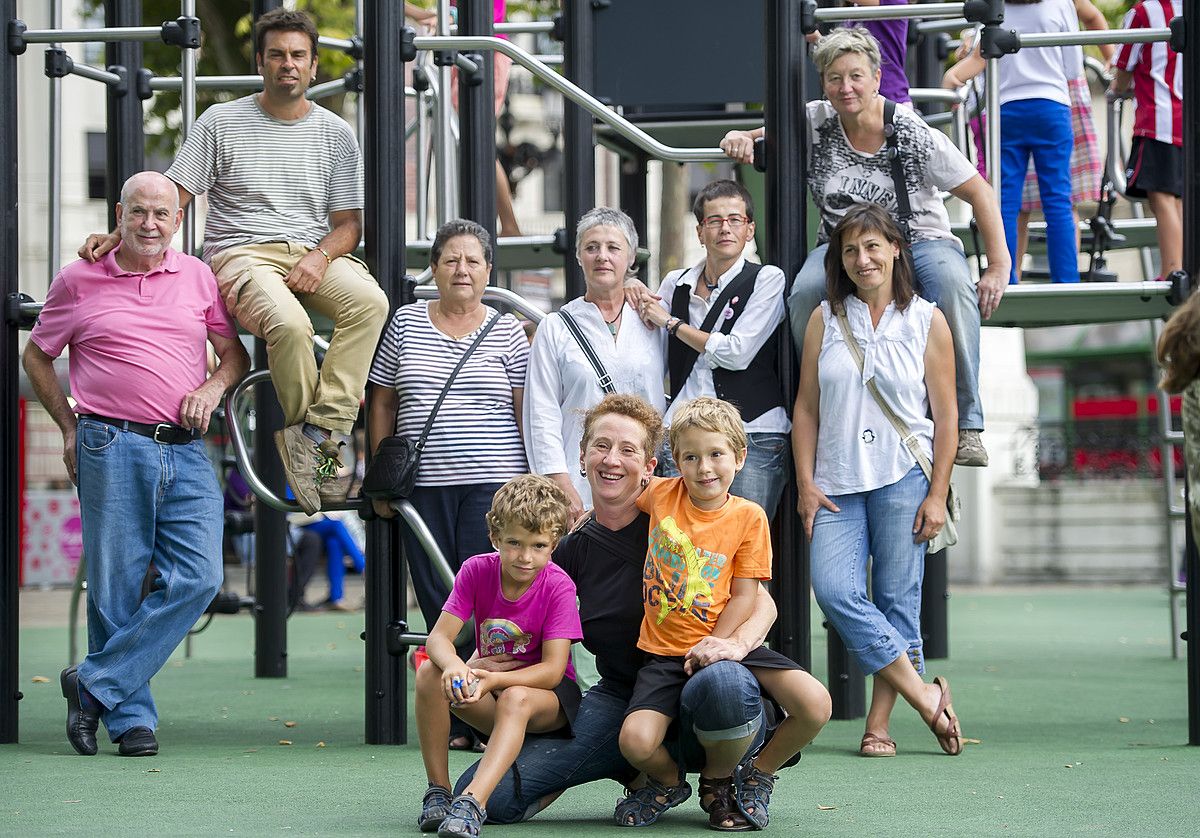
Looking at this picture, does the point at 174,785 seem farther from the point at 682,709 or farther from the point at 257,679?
the point at 257,679

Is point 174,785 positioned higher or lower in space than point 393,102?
lower

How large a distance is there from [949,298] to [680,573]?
2.09m

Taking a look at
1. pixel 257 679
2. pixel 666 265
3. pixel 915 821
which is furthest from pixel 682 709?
pixel 666 265

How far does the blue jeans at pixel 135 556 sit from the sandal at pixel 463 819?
237 centimetres

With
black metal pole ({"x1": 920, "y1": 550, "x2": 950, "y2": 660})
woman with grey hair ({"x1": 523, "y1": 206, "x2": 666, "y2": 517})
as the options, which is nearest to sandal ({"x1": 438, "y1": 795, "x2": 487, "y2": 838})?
woman with grey hair ({"x1": 523, "y1": 206, "x2": 666, "y2": 517})

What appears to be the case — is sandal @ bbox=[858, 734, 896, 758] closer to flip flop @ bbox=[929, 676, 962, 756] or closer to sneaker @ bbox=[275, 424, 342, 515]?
flip flop @ bbox=[929, 676, 962, 756]

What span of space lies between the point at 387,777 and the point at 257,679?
15.0 feet

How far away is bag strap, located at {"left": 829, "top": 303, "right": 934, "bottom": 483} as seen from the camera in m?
6.53

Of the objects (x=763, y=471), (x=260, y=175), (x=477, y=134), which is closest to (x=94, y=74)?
(x=260, y=175)

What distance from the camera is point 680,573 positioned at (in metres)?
5.09

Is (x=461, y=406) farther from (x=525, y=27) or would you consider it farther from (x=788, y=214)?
(x=525, y=27)

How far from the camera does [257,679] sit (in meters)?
10.5

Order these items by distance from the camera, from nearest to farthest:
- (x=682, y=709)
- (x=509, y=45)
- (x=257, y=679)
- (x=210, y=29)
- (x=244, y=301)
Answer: (x=682, y=709), (x=244, y=301), (x=509, y=45), (x=257, y=679), (x=210, y=29)

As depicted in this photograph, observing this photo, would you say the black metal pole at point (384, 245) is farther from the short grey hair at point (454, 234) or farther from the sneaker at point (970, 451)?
the sneaker at point (970, 451)
